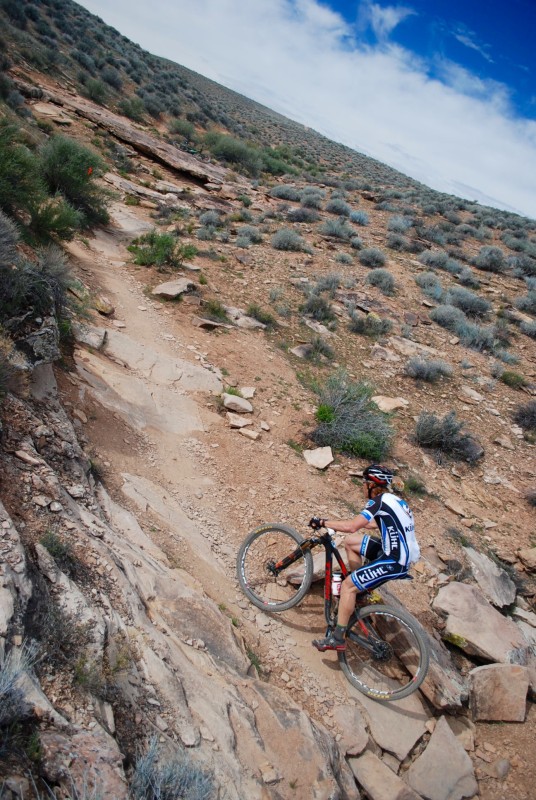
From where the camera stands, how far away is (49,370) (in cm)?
469

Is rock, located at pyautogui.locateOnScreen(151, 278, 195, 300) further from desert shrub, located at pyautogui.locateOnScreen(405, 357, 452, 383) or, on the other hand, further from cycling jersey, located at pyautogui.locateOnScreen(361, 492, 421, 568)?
cycling jersey, located at pyautogui.locateOnScreen(361, 492, 421, 568)

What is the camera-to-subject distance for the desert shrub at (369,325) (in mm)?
11328

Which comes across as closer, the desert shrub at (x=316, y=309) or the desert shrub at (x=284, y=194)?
the desert shrub at (x=316, y=309)

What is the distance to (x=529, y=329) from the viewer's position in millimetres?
13852

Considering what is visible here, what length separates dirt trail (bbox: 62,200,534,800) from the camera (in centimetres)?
418

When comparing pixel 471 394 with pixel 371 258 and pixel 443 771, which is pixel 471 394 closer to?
pixel 371 258

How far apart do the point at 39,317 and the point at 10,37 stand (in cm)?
2608

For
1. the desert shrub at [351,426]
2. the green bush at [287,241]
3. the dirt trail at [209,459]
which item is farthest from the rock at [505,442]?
the green bush at [287,241]

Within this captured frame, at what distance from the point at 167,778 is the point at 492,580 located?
5223 millimetres

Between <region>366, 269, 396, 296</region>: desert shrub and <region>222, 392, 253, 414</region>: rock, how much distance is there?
28.2 feet

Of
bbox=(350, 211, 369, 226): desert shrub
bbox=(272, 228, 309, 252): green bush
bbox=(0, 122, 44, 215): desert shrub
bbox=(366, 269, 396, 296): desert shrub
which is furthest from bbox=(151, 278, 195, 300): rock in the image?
bbox=(350, 211, 369, 226): desert shrub

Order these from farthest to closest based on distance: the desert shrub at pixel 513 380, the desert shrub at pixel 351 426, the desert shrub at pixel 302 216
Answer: the desert shrub at pixel 302 216 → the desert shrub at pixel 513 380 → the desert shrub at pixel 351 426

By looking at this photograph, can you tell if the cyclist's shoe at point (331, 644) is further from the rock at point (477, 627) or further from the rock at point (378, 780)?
the rock at point (477, 627)

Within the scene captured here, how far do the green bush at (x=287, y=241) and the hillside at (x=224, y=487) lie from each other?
8cm
